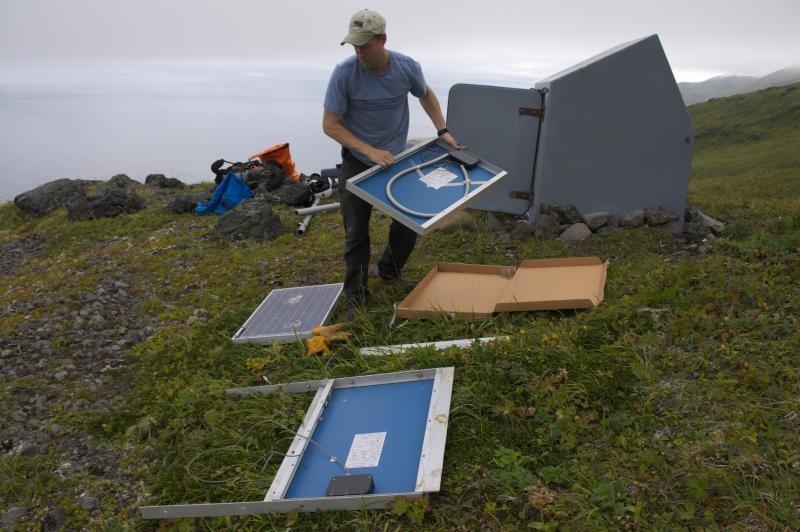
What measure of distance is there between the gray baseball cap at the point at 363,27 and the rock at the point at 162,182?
892 centimetres

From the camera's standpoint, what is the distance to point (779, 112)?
24359mm

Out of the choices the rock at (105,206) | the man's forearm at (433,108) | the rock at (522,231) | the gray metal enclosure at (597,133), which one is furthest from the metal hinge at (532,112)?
the rock at (105,206)

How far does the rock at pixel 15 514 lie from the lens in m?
3.24

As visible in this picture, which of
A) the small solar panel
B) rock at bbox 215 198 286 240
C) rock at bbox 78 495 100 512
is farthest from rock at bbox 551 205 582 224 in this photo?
rock at bbox 78 495 100 512

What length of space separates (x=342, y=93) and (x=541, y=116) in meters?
2.56

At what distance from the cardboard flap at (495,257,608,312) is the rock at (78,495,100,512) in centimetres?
269

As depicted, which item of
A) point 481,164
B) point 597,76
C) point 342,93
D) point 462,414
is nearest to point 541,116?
point 597,76

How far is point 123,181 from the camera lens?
12172 mm

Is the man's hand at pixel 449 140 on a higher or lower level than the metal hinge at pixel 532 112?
lower

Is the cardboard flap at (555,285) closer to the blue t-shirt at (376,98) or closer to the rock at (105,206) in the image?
the blue t-shirt at (376,98)

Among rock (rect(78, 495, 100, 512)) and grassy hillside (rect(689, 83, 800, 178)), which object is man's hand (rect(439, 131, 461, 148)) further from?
grassy hillside (rect(689, 83, 800, 178))

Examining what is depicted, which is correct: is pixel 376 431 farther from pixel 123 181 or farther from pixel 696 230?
pixel 123 181

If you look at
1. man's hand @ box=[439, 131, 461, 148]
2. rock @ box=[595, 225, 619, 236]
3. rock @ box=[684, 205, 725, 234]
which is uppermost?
man's hand @ box=[439, 131, 461, 148]

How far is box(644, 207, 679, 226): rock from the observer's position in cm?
607
